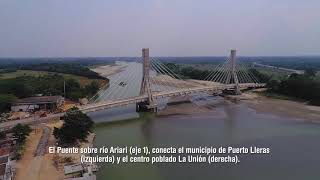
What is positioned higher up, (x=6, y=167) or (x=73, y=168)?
(x=6, y=167)

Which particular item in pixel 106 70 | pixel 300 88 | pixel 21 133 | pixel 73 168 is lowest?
pixel 73 168

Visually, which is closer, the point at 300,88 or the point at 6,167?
the point at 6,167

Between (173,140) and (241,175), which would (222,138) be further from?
(241,175)

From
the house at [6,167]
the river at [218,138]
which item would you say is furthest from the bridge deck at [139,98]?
the house at [6,167]

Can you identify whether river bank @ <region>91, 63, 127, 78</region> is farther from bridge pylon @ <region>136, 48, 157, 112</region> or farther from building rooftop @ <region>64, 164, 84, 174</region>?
building rooftop @ <region>64, 164, 84, 174</region>

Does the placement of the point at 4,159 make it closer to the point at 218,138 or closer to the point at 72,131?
the point at 72,131

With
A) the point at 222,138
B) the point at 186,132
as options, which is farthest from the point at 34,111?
the point at 222,138

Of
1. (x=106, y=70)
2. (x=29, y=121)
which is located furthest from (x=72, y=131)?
(x=106, y=70)
